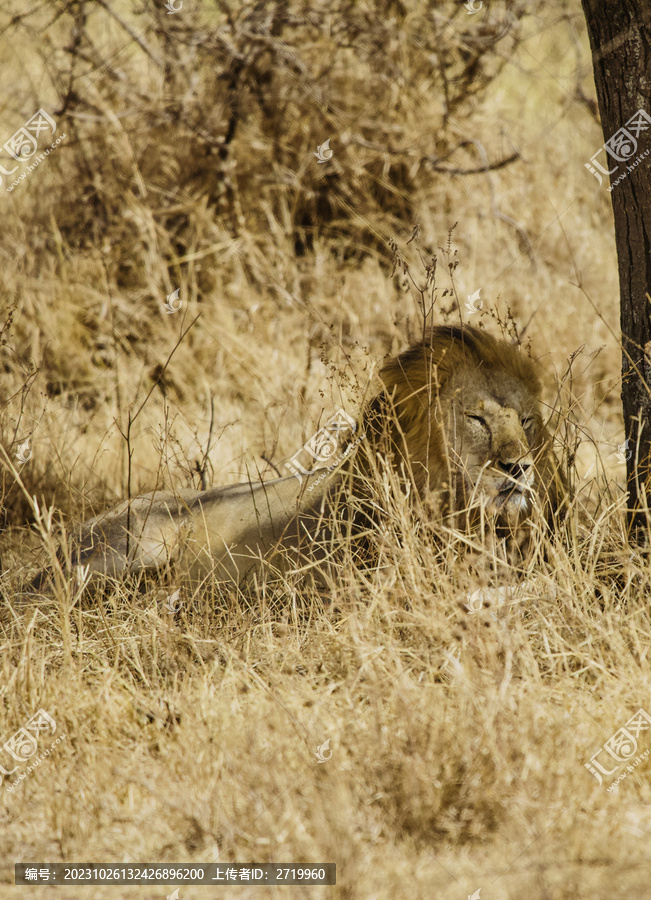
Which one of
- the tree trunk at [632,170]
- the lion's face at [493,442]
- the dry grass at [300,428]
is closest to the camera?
the dry grass at [300,428]

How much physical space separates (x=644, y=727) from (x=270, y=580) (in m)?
1.59

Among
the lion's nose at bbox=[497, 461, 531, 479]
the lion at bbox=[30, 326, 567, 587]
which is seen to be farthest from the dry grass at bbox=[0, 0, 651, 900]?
the lion's nose at bbox=[497, 461, 531, 479]

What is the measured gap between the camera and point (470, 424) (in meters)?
3.49

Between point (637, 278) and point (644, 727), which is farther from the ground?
point (637, 278)

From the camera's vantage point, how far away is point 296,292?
23.5ft

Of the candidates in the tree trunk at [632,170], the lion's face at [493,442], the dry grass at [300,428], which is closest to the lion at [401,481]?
the lion's face at [493,442]

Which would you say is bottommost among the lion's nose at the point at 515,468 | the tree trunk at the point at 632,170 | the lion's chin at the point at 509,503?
the lion's chin at the point at 509,503

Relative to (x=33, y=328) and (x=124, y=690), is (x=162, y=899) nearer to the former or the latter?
(x=124, y=690)

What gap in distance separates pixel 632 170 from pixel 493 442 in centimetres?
110

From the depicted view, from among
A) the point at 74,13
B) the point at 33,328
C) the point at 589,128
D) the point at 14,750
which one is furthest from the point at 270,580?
the point at 589,128

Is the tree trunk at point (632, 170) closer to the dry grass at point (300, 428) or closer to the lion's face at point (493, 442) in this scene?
the dry grass at point (300, 428)

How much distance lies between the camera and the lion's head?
3400mm

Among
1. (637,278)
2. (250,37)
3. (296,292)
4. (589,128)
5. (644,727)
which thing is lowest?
(644,727)

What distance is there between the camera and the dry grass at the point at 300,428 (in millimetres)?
2287
